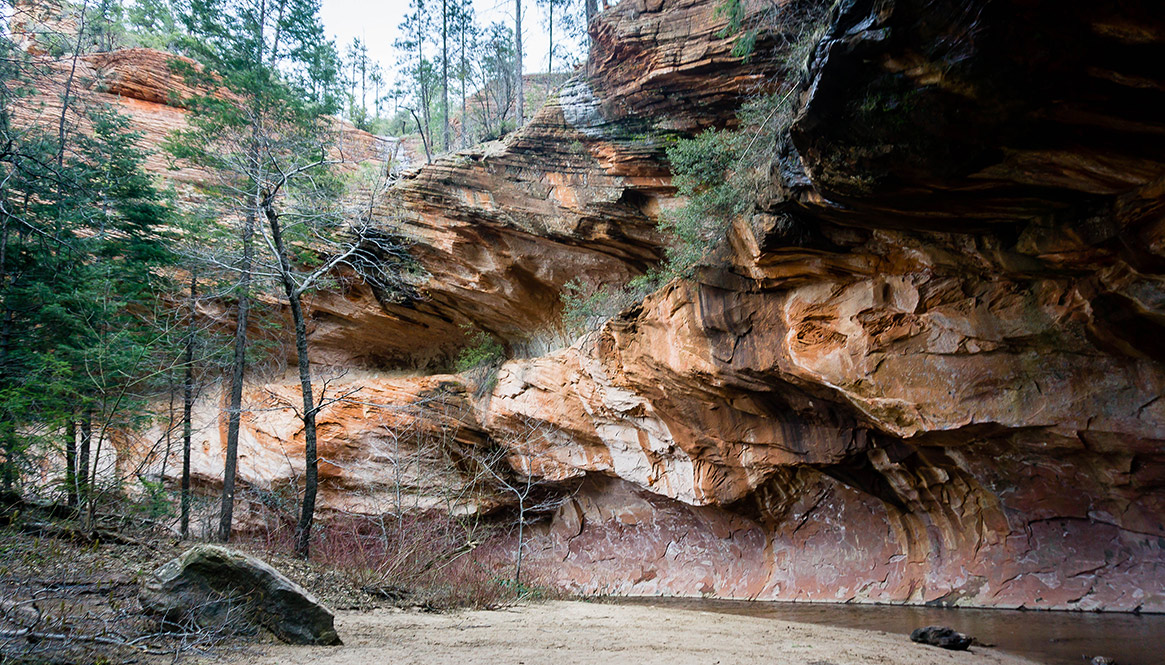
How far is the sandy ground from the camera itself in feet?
14.1

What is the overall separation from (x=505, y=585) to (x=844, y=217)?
770 cm

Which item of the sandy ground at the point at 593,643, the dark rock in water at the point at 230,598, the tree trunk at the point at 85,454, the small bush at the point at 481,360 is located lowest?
the sandy ground at the point at 593,643

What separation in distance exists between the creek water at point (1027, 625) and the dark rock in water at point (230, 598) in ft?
23.0

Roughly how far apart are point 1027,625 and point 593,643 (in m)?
6.44

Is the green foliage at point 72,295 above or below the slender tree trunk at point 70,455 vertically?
above

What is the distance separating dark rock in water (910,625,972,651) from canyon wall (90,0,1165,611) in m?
3.12

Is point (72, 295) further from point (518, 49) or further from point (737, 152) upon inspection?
point (518, 49)

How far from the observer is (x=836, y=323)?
902 centimetres

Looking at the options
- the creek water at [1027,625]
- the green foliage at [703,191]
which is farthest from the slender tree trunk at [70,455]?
the creek water at [1027,625]

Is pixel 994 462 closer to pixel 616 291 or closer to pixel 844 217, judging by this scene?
pixel 844 217

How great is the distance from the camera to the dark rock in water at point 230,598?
400 centimetres

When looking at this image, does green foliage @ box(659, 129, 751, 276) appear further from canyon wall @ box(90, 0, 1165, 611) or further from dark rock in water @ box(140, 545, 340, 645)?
dark rock in water @ box(140, 545, 340, 645)

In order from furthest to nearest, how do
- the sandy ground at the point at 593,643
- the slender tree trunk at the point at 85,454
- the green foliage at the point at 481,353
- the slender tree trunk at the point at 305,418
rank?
1. the green foliage at the point at 481,353
2. the slender tree trunk at the point at 305,418
3. the slender tree trunk at the point at 85,454
4. the sandy ground at the point at 593,643

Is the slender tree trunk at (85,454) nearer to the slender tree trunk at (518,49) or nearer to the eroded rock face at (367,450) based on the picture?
the eroded rock face at (367,450)
